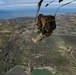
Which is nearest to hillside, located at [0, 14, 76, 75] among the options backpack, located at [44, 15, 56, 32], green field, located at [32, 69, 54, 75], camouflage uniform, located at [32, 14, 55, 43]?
green field, located at [32, 69, 54, 75]

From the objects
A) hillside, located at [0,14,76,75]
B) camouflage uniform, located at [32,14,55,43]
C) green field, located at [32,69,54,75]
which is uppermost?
camouflage uniform, located at [32,14,55,43]

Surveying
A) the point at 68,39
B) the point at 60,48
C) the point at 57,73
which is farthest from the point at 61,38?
the point at 57,73

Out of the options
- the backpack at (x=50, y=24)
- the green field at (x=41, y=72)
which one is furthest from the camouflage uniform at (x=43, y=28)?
the green field at (x=41, y=72)

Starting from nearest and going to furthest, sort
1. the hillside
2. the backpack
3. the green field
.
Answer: the backpack
the green field
the hillside

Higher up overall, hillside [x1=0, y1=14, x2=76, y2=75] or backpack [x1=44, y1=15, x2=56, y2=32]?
backpack [x1=44, y1=15, x2=56, y2=32]

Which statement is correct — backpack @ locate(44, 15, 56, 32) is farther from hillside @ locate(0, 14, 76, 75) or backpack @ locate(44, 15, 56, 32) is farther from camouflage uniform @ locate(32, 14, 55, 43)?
hillside @ locate(0, 14, 76, 75)

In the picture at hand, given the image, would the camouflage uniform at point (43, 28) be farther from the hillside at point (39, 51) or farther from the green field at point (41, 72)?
the hillside at point (39, 51)

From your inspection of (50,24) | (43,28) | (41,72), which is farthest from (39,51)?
(50,24)

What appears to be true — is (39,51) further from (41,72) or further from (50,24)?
(50,24)

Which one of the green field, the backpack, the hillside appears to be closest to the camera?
the backpack
